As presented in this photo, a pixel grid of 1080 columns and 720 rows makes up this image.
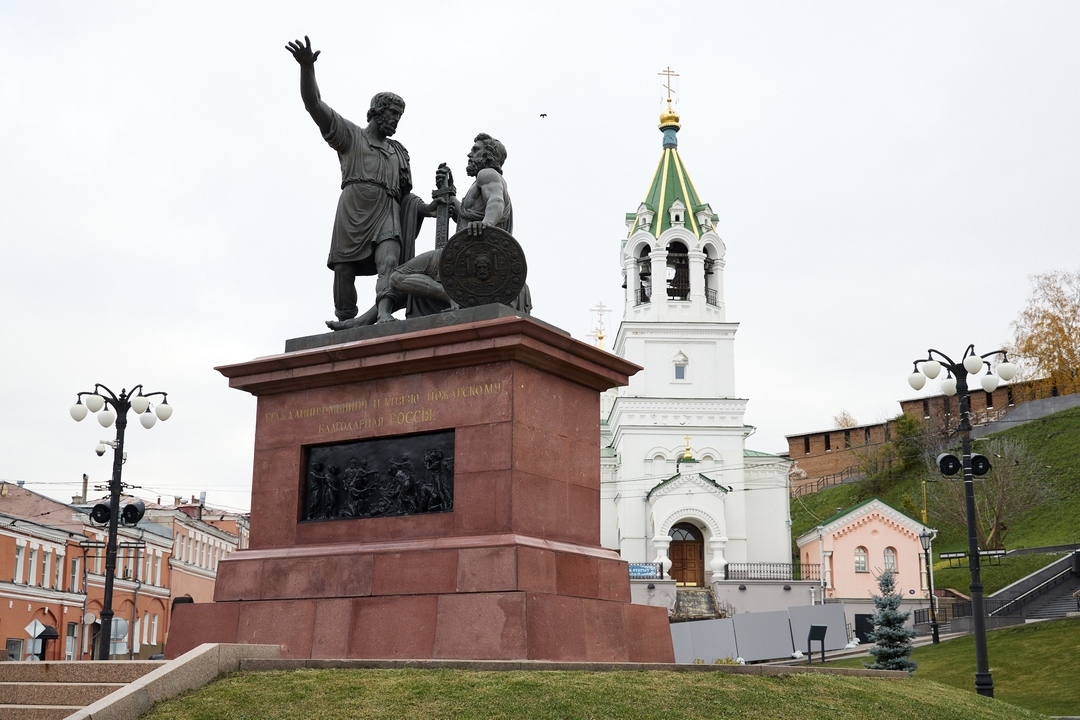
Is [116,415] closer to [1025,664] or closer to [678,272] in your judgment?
[1025,664]

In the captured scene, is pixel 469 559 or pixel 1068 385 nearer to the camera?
pixel 469 559

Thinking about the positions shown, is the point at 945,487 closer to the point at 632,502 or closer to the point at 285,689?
the point at 632,502

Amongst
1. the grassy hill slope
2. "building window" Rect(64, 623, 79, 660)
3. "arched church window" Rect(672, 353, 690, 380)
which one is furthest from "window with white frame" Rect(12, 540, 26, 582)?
the grassy hill slope

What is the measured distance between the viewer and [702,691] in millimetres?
9266

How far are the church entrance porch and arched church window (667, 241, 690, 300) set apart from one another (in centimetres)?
1246

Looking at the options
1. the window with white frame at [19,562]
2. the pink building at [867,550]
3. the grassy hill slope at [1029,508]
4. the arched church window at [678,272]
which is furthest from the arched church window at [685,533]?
the window with white frame at [19,562]

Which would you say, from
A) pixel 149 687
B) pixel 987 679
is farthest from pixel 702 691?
pixel 987 679

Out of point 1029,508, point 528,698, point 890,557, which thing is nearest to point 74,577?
point 890,557

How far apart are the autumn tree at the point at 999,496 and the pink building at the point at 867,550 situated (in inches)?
276

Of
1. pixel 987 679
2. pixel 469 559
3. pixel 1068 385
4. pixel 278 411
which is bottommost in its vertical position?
pixel 987 679

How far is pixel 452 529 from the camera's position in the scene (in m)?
11.6

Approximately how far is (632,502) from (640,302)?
35.3ft

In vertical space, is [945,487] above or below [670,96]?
below

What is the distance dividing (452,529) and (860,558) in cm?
4356
